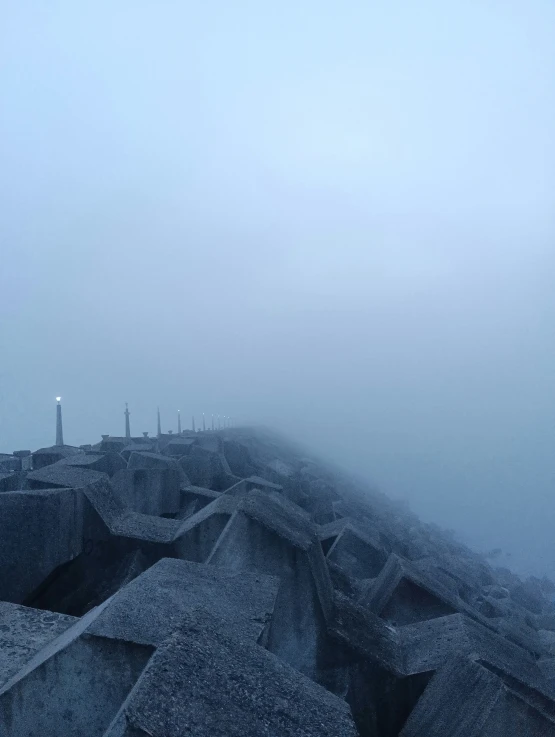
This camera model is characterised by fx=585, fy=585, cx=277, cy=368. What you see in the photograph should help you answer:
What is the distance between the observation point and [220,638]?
91.0 inches

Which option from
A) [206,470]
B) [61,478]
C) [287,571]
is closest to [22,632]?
[287,571]

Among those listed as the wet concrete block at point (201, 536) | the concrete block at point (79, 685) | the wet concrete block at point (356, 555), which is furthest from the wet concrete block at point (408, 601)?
the concrete block at point (79, 685)

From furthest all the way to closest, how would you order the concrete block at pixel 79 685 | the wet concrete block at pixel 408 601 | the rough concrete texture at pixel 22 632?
the wet concrete block at pixel 408 601 < the rough concrete texture at pixel 22 632 < the concrete block at pixel 79 685

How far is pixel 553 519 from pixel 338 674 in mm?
65865

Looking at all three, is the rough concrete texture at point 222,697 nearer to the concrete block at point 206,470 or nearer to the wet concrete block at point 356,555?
the wet concrete block at point 356,555

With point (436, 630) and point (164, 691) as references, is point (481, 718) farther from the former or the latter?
point (164, 691)

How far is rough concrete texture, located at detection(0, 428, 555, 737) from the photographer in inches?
80.2

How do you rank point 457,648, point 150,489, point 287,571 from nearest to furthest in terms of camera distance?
point 457,648
point 287,571
point 150,489

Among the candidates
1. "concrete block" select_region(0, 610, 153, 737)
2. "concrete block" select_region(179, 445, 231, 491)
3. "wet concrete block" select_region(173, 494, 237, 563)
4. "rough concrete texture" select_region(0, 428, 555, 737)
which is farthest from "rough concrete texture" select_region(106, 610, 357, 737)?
"concrete block" select_region(179, 445, 231, 491)

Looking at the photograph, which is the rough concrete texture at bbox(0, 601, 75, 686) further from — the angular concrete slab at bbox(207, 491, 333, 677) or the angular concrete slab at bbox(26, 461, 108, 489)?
the angular concrete slab at bbox(26, 461, 108, 489)

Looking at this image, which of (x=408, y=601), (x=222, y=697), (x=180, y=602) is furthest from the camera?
(x=408, y=601)

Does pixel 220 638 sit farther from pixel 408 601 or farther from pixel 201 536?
pixel 408 601

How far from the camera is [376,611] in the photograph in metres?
5.22

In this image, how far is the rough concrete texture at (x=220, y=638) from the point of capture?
204 centimetres
